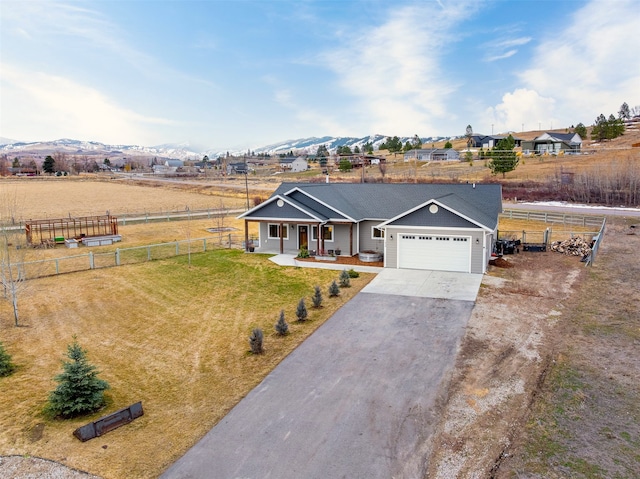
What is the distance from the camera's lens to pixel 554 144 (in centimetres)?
9612

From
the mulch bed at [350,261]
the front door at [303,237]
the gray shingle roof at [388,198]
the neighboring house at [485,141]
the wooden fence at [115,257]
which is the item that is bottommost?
the mulch bed at [350,261]

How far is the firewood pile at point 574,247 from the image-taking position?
25.6 m

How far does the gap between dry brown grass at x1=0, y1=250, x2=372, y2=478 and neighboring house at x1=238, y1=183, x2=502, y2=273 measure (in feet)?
11.2

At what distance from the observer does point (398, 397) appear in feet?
32.6

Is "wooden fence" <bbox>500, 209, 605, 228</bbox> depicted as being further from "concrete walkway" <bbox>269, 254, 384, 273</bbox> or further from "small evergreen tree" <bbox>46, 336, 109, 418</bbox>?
"small evergreen tree" <bbox>46, 336, 109, 418</bbox>

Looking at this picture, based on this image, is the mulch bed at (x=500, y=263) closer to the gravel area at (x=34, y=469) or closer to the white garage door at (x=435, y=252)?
the white garage door at (x=435, y=252)

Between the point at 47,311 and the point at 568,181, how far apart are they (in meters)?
59.6

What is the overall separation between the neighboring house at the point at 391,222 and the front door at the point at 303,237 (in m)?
0.02

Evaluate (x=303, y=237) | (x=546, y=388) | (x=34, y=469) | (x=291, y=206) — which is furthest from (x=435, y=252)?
(x=34, y=469)

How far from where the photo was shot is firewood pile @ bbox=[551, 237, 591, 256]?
25.6 meters

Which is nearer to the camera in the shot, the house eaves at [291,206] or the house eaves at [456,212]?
the house eaves at [456,212]

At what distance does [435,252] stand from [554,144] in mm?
89597

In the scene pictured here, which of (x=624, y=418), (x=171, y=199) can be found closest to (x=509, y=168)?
(x=171, y=199)

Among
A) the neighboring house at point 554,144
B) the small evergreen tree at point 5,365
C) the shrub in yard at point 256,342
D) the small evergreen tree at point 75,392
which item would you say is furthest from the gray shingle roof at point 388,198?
the neighboring house at point 554,144
